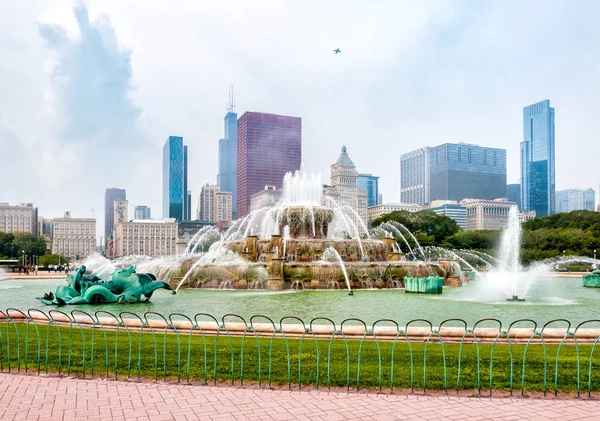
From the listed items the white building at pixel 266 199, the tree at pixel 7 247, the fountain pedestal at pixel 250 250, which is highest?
the white building at pixel 266 199

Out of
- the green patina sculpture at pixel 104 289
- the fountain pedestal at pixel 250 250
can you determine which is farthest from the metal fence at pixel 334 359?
the fountain pedestal at pixel 250 250

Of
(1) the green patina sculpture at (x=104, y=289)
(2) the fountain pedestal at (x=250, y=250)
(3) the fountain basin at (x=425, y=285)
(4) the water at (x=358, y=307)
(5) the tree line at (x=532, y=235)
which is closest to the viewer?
(4) the water at (x=358, y=307)

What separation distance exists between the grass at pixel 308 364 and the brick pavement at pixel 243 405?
47 cm

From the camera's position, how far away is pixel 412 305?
805 inches

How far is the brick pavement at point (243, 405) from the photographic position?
7207 mm

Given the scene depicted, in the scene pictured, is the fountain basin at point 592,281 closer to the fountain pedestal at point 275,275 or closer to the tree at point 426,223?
the fountain pedestal at point 275,275

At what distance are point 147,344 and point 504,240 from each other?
82431 mm

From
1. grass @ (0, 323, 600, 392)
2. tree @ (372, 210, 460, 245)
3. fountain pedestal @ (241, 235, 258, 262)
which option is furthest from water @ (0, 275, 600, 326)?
tree @ (372, 210, 460, 245)

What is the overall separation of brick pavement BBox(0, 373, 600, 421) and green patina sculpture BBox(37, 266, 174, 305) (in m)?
13.3

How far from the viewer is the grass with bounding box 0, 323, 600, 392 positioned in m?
8.73

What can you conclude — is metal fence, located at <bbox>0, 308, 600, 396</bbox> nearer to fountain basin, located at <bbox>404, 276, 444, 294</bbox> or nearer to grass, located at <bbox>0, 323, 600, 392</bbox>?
grass, located at <bbox>0, 323, 600, 392</bbox>

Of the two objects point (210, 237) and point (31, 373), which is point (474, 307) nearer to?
point (31, 373)

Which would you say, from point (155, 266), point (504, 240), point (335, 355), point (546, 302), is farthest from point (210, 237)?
point (335, 355)

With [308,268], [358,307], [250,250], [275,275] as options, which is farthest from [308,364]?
[250,250]
